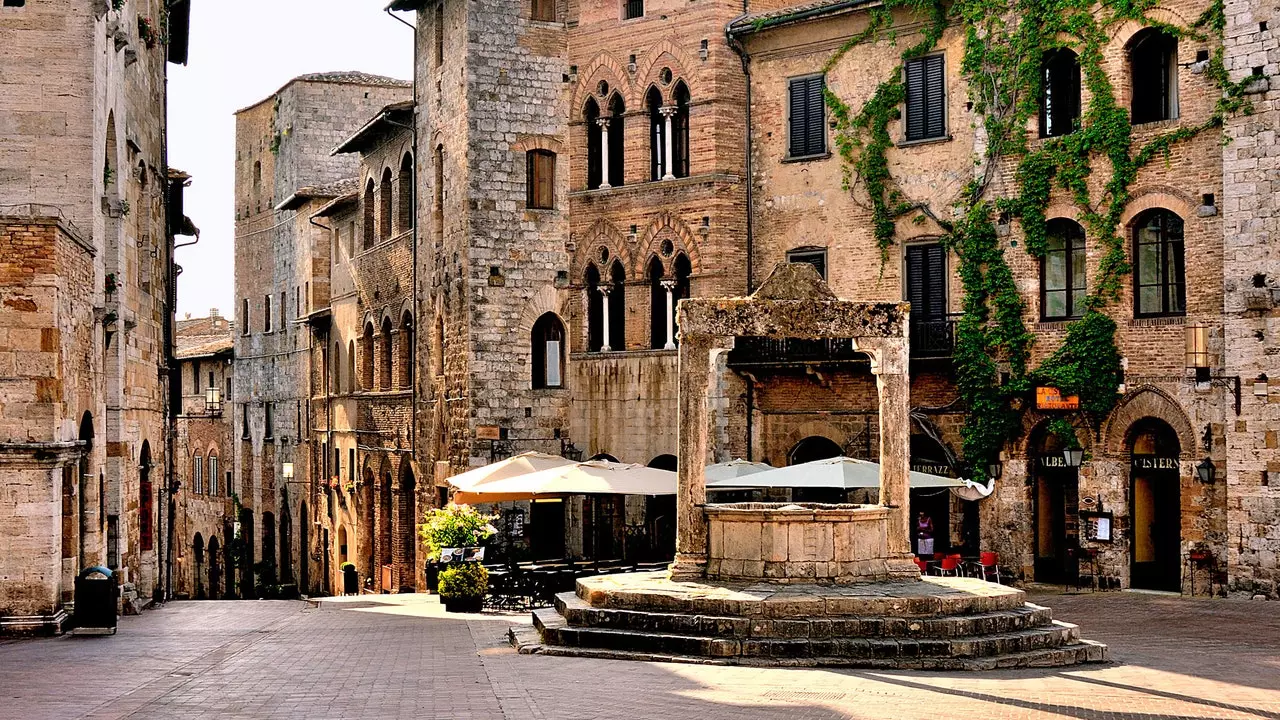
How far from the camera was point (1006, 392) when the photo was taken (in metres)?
27.8

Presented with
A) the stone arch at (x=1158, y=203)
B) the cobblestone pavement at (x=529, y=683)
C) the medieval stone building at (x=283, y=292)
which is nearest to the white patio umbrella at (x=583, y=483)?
the cobblestone pavement at (x=529, y=683)

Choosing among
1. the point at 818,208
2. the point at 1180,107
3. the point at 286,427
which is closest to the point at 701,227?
the point at 818,208

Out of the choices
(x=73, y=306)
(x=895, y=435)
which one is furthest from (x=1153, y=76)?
(x=73, y=306)

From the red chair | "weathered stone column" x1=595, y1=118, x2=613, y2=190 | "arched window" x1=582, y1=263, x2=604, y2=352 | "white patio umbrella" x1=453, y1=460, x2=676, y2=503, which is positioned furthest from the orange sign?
"weathered stone column" x1=595, y1=118, x2=613, y2=190

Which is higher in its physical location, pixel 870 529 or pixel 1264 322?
pixel 1264 322

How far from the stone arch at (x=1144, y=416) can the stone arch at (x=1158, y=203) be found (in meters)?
2.81

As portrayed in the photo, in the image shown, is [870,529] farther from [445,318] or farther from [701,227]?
[445,318]

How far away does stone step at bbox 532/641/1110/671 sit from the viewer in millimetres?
16281

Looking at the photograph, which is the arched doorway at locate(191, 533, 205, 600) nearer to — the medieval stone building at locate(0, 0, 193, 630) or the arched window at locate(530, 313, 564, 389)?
the arched window at locate(530, 313, 564, 389)

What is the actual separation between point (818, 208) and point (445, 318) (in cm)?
860

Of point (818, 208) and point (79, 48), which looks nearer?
point (79, 48)

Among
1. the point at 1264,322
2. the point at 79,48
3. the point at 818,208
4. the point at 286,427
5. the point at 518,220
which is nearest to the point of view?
the point at 79,48

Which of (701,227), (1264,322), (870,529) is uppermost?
(701,227)

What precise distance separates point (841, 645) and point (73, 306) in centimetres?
1080
